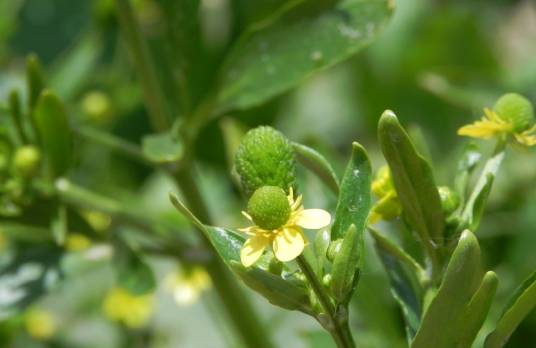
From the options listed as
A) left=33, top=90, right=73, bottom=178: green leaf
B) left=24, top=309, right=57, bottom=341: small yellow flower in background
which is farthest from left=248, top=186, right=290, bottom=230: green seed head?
left=24, top=309, right=57, bottom=341: small yellow flower in background

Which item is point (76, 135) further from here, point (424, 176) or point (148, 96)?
point (424, 176)

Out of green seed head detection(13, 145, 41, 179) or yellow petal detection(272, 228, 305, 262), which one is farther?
green seed head detection(13, 145, 41, 179)

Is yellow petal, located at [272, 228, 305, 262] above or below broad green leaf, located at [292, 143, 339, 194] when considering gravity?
above

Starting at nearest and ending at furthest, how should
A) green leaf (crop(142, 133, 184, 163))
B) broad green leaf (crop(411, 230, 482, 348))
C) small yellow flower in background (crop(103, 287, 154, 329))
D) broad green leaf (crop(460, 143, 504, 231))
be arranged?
broad green leaf (crop(411, 230, 482, 348)) < broad green leaf (crop(460, 143, 504, 231)) < green leaf (crop(142, 133, 184, 163)) < small yellow flower in background (crop(103, 287, 154, 329))

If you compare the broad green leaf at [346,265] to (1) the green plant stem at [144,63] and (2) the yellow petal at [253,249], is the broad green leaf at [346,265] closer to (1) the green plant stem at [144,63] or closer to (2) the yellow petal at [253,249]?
(2) the yellow petal at [253,249]

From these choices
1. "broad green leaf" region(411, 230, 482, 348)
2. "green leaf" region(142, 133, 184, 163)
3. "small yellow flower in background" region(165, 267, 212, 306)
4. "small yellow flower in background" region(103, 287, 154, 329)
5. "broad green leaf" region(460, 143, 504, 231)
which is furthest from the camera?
"small yellow flower in background" region(103, 287, 154, 329)

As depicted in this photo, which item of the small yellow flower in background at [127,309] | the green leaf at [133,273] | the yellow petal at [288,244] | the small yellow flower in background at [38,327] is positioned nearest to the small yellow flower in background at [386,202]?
the yellow petal at [288,244]

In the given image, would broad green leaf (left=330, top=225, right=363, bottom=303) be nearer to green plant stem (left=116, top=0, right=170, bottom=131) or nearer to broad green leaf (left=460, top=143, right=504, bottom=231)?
broad green leaf (left=460, top=143, right=504, bottom=231)
